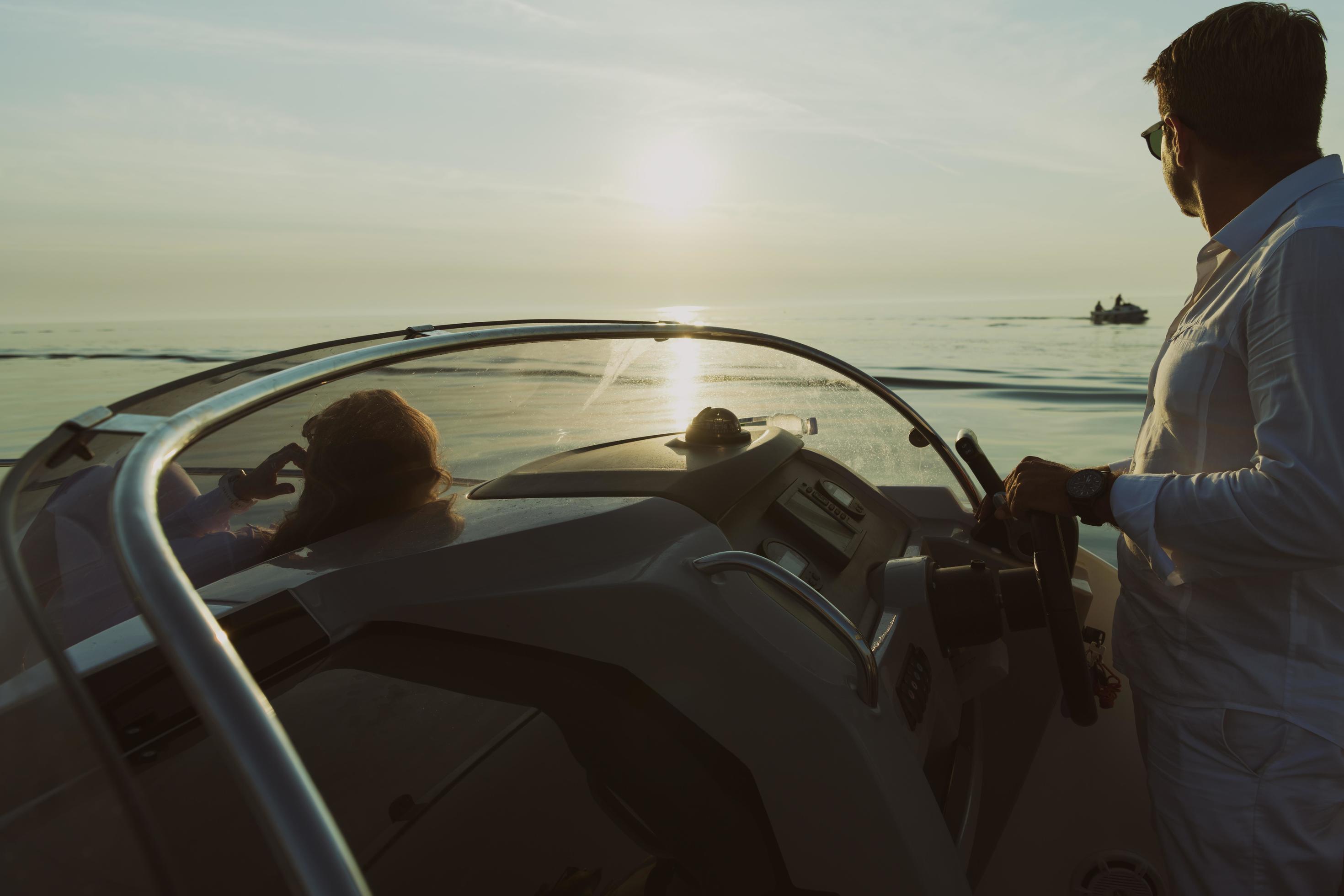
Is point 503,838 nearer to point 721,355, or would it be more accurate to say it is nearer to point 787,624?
point 787,624

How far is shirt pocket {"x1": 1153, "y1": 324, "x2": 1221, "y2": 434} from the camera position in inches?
43.2

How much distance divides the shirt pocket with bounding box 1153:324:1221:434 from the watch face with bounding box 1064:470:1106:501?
122mm

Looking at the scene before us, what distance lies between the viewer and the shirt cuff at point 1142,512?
109 cm

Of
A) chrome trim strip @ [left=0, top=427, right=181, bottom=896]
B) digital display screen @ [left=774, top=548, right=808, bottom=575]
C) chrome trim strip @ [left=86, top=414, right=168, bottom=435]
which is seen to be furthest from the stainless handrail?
digital display screen @ [left=774, top=548, right=808, bottom=575]

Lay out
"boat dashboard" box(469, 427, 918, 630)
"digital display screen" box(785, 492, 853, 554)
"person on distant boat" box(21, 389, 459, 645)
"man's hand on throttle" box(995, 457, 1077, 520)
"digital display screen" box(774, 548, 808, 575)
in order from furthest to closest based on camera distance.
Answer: "digital display screen" box(785, 492, 853, 554) < "digital display screen" box(774, 548, 808, 575) < "boat dashboard" box(469, 427, 918, 630) < "man's hand on throttle" box(995, 457, 1077, 520) < "person on distant boat" box(21, 389, 459, 645)

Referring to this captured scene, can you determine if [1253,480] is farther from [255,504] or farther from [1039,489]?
[255,504]

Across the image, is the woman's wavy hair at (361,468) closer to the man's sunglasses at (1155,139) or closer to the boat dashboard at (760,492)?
the boat dashboard at (760,492)

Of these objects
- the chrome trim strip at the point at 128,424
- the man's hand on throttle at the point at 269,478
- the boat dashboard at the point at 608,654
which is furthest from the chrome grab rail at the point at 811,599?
the chrome trim strip at the point at 128,424

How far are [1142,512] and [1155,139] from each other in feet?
1.86

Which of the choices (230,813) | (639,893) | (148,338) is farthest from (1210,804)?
(148,338)

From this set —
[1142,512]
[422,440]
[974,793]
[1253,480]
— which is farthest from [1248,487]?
[422,440]

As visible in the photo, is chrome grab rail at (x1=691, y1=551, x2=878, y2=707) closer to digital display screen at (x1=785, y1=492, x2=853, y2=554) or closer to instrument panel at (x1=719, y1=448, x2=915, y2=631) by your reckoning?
instrument panel at (x1=719, y1=448, x2=915, y2=631)

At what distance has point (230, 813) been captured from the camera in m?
0.80

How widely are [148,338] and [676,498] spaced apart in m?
A: 21.8
